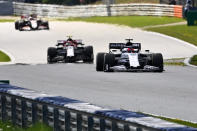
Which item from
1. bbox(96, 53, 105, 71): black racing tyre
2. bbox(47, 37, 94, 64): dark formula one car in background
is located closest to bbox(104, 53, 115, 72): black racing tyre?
bbox(96, 53, 105, 71): black racing tyre

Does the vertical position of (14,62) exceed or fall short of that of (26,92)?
it falls short

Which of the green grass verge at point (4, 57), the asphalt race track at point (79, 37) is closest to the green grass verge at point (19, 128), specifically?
the asphalt race track at point (79, 37)

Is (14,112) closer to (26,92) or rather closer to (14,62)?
(26,92)

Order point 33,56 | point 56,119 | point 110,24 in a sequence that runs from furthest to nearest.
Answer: point 110,24 < point 33,56 < point 56,119

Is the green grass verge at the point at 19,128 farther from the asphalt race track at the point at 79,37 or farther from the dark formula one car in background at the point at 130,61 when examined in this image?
the asphalt race track at the point at 79,37

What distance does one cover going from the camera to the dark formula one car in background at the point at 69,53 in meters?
35.5

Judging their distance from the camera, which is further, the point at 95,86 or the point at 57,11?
the point at 57,11

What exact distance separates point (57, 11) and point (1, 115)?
61929 millimetres

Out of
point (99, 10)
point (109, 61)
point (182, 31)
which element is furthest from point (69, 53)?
point (99, 10)

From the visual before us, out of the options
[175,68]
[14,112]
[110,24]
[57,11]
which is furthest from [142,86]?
[57,11]

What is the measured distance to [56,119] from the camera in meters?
13.7

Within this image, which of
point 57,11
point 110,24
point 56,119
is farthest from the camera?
point 57,11

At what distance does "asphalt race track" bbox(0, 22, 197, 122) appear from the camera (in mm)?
20203

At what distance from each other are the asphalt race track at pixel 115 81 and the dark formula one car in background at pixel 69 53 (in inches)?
19.6
